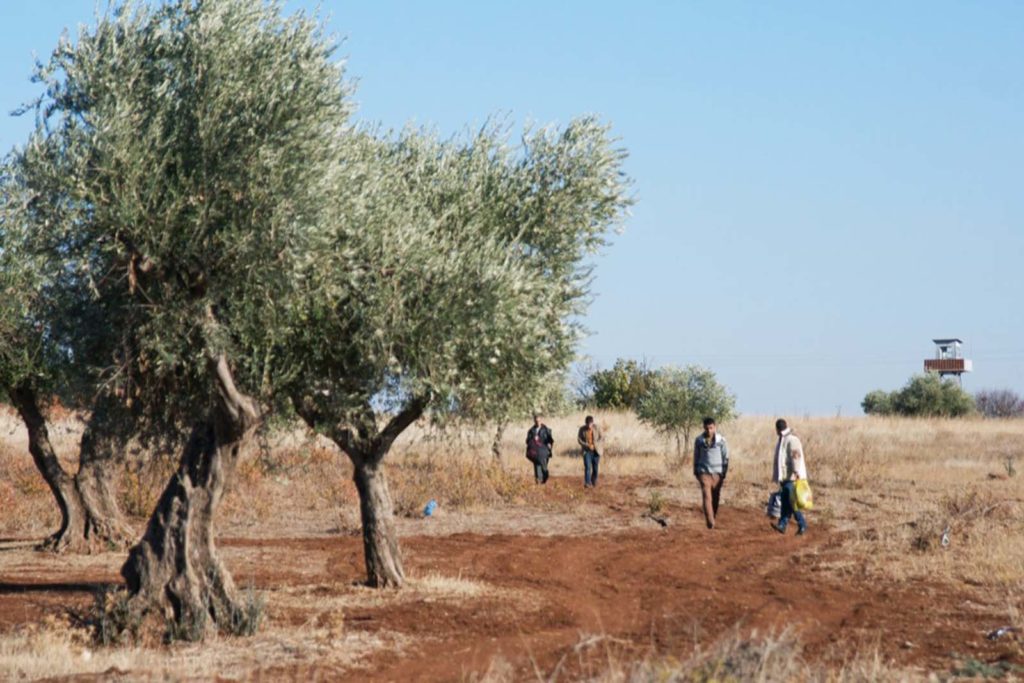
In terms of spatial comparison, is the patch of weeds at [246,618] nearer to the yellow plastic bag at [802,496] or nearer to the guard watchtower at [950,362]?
the yellow plastic bag at [802,496]

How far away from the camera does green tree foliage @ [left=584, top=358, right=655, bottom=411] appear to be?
7138 centimetres

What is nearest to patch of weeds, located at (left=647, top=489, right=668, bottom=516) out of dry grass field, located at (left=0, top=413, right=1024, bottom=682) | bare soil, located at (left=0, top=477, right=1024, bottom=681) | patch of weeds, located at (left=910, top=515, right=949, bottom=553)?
dry grass field, located at (left=0, top=413, right=1024, bottom=682)

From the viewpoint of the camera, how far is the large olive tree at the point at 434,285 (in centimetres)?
1475

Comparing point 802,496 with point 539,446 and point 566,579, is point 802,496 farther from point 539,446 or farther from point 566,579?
point 539,446

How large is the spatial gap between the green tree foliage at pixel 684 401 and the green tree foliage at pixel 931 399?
3249cm

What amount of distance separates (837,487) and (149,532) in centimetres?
2621

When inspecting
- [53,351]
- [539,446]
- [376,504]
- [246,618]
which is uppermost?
[53,351]

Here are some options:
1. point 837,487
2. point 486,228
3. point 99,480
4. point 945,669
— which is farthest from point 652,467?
point 945,669

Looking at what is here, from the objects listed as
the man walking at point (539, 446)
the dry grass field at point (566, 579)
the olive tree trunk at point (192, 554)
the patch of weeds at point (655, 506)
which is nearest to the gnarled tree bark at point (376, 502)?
the dry grass field at point (566, 579)

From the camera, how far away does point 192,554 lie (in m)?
14.8

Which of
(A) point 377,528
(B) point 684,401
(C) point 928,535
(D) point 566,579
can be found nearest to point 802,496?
(C) point 928,535

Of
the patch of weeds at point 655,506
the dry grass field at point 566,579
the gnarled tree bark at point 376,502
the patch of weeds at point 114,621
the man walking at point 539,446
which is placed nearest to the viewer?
the dry grass field at point 566,579

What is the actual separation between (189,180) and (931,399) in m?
73.0

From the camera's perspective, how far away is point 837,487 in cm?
3747
